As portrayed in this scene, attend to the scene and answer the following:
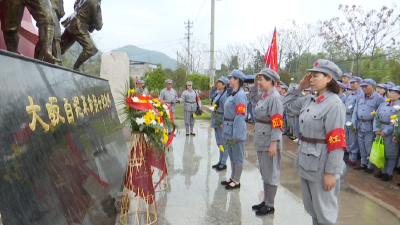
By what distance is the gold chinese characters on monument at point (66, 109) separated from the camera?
62.8 inches

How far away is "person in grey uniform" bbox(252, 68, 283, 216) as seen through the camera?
11.1 ft

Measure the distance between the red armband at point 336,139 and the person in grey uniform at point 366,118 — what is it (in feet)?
12.9

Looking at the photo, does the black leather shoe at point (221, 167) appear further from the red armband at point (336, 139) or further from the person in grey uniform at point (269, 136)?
the red armband at point (336, 139)

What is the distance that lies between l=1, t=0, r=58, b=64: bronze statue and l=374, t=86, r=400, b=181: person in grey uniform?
5.42 m

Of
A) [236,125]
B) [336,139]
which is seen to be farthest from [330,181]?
[236,125]

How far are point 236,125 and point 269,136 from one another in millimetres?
756

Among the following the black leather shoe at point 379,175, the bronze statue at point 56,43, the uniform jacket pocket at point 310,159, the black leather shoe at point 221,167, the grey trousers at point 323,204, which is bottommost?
the black leather shoe at point 379,175

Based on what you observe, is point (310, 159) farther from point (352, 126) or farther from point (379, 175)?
point (352, 126)

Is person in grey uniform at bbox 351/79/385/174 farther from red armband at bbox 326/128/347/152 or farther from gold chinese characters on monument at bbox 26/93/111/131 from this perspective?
gold chinese characters on monument at bbox 26/93/111/131

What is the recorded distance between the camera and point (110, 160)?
3.24m

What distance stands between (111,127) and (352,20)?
49.5ft

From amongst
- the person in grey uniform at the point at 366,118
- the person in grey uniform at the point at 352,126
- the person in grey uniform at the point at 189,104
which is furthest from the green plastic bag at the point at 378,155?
the person in grey uniform at the point at 189,104

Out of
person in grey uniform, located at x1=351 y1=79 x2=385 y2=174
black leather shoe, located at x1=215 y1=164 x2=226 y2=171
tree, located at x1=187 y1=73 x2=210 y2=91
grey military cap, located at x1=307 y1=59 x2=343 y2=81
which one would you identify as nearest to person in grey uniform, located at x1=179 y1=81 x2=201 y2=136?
black leather shoe, located at x1=215 y1=164 x2=226 y2=171

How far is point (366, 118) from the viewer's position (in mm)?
5617
